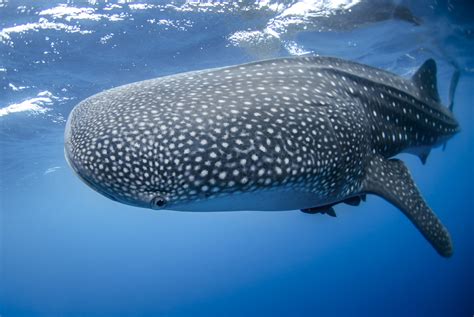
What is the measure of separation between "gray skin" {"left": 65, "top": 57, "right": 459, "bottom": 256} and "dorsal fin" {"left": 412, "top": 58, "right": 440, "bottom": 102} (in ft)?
6.21

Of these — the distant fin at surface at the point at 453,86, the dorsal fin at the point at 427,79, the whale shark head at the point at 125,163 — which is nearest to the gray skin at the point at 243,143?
the whale shark head at the point at 125,163

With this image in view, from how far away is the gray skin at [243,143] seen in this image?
248 cm

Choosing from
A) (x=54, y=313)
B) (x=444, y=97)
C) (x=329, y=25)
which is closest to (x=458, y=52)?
(x=329, y=25)

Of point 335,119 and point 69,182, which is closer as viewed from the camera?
point 335,119

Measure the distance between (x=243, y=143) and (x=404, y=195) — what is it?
7.85 feet

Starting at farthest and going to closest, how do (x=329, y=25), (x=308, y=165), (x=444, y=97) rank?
(x=444, y=97)
(x=329, y=25)
(x=308, y=165)

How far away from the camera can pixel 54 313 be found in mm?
46844

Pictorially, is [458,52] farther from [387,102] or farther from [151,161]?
[151,161]

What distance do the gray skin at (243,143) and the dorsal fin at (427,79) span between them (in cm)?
189

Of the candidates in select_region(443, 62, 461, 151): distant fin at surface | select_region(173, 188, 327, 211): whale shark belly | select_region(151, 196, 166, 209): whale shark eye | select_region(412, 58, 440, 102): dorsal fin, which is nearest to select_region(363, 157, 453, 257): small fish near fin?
select_region(173, 188, 327, 211): whale shark belly

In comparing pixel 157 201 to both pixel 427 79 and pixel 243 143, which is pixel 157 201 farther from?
pixel 427 79

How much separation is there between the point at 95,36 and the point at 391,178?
13664 mm

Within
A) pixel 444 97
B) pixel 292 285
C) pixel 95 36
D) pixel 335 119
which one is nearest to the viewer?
pixel 335 119

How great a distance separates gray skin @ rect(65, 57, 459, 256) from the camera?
248 centimetres
